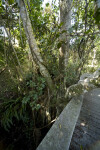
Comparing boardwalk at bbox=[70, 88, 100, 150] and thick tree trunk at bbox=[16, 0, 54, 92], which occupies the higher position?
thick tree trunk at bbox=[16, 0, 54, 92]

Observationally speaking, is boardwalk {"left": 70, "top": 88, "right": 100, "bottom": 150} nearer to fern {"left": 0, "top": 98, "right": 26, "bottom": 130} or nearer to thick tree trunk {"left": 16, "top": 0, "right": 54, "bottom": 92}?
thick tree trunk {"left": 16, "top": 0, "right": 54, "bottom": 92}

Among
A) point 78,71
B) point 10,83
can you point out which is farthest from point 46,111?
point 78,71

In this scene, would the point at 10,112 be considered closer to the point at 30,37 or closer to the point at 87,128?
the point at 87,128

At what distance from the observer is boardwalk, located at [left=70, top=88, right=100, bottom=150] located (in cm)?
97

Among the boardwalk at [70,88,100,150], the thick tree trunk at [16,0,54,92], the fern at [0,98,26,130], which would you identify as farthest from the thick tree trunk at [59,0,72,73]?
the fern at [0,98,26,130]

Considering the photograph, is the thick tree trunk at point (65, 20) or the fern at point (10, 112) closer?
the thick tree trunk at point (65, 20)

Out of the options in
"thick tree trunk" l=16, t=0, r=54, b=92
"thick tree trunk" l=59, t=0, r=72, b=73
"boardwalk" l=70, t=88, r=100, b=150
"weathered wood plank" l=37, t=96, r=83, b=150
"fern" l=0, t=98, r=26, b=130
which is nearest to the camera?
"weathered wood plank" l=37, t=96, r=83, b=150

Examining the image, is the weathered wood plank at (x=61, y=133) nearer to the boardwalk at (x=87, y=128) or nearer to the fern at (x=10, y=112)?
the boardwalk at (x=87, y=128)

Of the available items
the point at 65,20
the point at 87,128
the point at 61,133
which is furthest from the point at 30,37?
the point at 87,128

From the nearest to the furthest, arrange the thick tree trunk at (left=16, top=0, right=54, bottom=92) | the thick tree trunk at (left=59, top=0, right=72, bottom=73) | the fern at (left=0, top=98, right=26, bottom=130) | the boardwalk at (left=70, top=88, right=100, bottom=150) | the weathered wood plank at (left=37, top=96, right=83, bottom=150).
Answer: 1. the weathered wood plank at (left=37, top=96, right=83, bottom=150)
2. the boardwalk at (left=70, top=88, right=100, bottom=150)
3. the thick tree trunk at (left=16, top=0, right=54, bottom=92)
4. the thick tree trunk at (left=59, top=0, right=72, bottom=73)
5. the fern at (left=0, top=98, right=26, bottom=130)

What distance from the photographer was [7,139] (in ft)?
6.82

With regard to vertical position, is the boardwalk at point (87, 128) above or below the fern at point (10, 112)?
above

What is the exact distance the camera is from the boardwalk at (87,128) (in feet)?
3.18

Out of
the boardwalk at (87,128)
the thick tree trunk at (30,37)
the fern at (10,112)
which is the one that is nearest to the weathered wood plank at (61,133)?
the boardwalk at (87,128)
